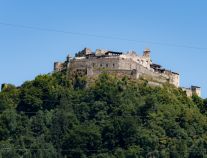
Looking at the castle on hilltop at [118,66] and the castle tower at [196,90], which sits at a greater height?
the castle on hilltop at [118,66]

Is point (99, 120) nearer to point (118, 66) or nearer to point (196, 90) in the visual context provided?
point (118, 66)

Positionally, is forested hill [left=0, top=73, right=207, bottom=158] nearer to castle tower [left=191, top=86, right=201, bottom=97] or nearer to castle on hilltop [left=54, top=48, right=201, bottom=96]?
castle on hilltop [left=54, top=48, right=201, bottom=96]

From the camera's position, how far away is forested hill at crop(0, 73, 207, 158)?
84.2 m

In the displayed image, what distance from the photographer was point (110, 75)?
96812 millimetres

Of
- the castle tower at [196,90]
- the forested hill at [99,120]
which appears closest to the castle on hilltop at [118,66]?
the castle tower at [196,90]

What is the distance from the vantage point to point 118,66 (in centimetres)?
9894

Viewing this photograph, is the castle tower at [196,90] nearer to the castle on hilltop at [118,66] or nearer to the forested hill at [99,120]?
the castle on hilltop at [118,66]

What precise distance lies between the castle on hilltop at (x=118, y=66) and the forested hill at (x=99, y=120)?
141 centimetres

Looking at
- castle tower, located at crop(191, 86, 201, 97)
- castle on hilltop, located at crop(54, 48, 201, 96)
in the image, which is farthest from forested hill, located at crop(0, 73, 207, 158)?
castle tower, located at crop(191, 86, 201, 97)

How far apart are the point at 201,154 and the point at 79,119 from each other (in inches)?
665

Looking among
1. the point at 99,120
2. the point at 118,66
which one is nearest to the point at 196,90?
the point at 118,66

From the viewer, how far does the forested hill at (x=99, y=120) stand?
84250mm

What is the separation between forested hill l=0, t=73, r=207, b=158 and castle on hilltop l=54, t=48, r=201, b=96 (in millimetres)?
1411

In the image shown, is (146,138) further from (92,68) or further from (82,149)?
(92,68)
